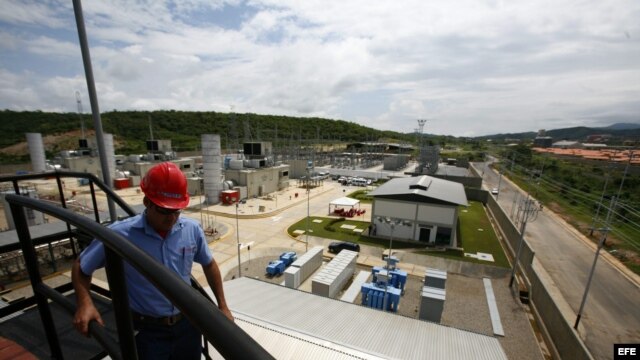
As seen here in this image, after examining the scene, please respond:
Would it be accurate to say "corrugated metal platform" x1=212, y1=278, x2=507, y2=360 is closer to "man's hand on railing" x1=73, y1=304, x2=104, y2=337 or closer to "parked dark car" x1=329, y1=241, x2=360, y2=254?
"man's hand on railing" x1=73, y1=304, x2=104, y2=337

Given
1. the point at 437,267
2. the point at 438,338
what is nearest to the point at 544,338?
the point at 437,267

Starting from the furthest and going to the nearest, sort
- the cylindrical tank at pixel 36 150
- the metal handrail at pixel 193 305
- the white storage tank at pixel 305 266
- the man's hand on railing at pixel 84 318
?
the cylindrical tank at pixel 36 150 → the white storage tank at pixel 305 266 → the man's hand on railing at pixel 84 318 → the metal handrail at pixel 193 305

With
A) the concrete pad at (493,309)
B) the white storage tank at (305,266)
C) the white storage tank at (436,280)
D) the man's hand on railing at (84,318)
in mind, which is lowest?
the concrete pad at (493,309)

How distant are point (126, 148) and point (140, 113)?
3695 cm

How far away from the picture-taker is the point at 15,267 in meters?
18.4

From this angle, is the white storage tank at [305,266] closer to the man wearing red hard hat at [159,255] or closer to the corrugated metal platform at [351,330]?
the corrugated metal platform at [351,330]

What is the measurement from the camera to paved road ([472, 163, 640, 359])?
48.3 feet

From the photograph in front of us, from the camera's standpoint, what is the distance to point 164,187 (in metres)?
2.63

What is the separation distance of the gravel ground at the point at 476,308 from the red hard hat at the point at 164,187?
15021 mm

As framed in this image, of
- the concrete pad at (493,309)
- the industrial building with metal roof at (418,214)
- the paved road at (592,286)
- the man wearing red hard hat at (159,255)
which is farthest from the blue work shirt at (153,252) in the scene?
the industrial building with metal roof at (418,214)

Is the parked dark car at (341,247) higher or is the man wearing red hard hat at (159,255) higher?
the man wearing red hard hat at (159,255)

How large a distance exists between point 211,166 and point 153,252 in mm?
34908

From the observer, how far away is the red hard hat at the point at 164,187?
2621 millimetres

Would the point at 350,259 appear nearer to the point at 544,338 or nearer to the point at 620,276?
the point at 544,338
